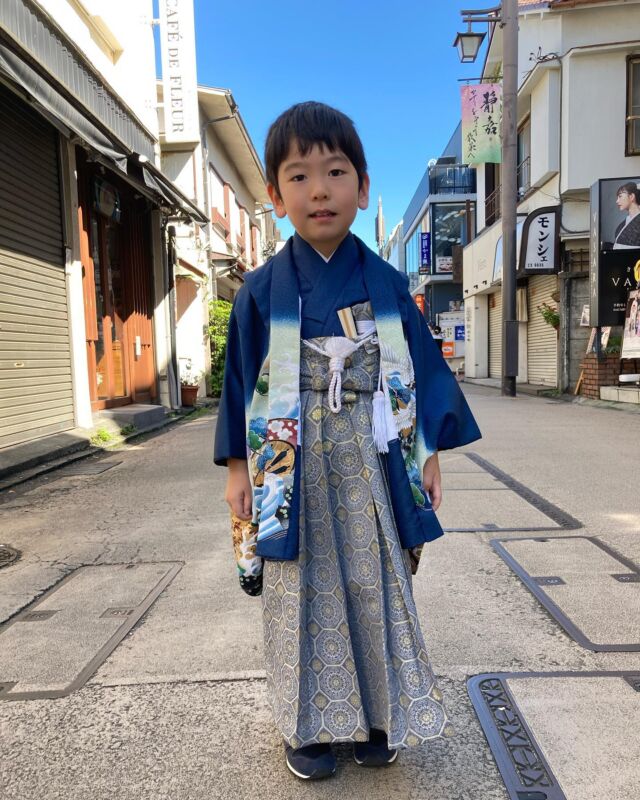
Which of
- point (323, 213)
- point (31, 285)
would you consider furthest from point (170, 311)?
point (323, 213)

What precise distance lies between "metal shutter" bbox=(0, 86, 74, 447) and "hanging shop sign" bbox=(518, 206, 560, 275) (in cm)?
904

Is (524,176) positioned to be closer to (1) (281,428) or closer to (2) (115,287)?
(2) (115,287)

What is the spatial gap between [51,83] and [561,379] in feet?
36.2

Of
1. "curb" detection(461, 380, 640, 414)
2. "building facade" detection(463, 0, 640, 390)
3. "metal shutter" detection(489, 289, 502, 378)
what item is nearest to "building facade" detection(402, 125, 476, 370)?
"metal shutter" detection(489, 289, 502, 378)

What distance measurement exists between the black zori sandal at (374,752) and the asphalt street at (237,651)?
3cm

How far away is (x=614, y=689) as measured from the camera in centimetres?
194

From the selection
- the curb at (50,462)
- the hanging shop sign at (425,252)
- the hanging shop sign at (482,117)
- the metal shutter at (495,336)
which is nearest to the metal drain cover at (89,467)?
the curb at (50,462)

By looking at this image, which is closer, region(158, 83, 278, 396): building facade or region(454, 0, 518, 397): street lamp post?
region(454, 0, 518, 397): street lamp post

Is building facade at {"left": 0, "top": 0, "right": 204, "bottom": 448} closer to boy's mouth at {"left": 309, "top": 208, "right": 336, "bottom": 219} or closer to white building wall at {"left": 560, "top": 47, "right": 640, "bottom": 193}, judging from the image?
boy's mouth at {"left": 309, "top": 208, "right": 336, "bottom": 219}

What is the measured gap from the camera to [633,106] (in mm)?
12047

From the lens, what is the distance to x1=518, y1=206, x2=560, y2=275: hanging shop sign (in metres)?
12.2

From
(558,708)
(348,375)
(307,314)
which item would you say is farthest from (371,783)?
(307,314)

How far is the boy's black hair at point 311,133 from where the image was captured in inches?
59.2

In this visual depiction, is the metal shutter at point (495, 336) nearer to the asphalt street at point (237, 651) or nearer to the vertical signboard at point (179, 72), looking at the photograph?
the vertical signboard at point (179, 72)
